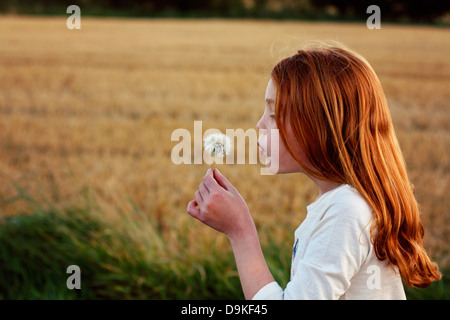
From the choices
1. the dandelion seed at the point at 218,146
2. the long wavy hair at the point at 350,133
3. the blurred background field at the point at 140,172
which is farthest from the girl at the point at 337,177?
the blurred background field at the point at 140,172

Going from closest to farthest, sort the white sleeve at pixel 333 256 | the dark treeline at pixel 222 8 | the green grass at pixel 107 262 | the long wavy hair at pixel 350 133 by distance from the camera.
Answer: the white sleeve at pixel 333 256 < the long wavy hair at pixel 350 133 < the green grass at pixel 107 262 < the dark treeline at pixel 222 8

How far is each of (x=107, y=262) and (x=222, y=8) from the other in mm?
43225

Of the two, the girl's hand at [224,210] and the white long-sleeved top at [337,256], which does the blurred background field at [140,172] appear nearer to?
the girl's hand at [224,210]

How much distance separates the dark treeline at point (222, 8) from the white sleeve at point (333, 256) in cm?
3261

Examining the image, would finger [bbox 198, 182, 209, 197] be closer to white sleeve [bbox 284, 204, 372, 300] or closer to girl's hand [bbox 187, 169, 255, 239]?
girl's hand [bbox 187, 169, 255, 239]

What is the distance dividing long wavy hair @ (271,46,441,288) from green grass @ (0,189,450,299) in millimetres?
1185

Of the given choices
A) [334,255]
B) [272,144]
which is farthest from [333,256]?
[272,144]

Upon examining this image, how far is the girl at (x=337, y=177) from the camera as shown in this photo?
127 cm

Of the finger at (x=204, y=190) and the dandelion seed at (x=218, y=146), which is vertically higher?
the dandelion seed at (x=218, y=146)

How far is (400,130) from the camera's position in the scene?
24.0 ft

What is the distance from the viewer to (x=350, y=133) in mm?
1329

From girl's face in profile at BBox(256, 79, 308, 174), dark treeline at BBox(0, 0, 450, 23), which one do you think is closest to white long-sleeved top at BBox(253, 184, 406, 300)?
girl's face in profile at BBox(256, 79, 308, 174)
